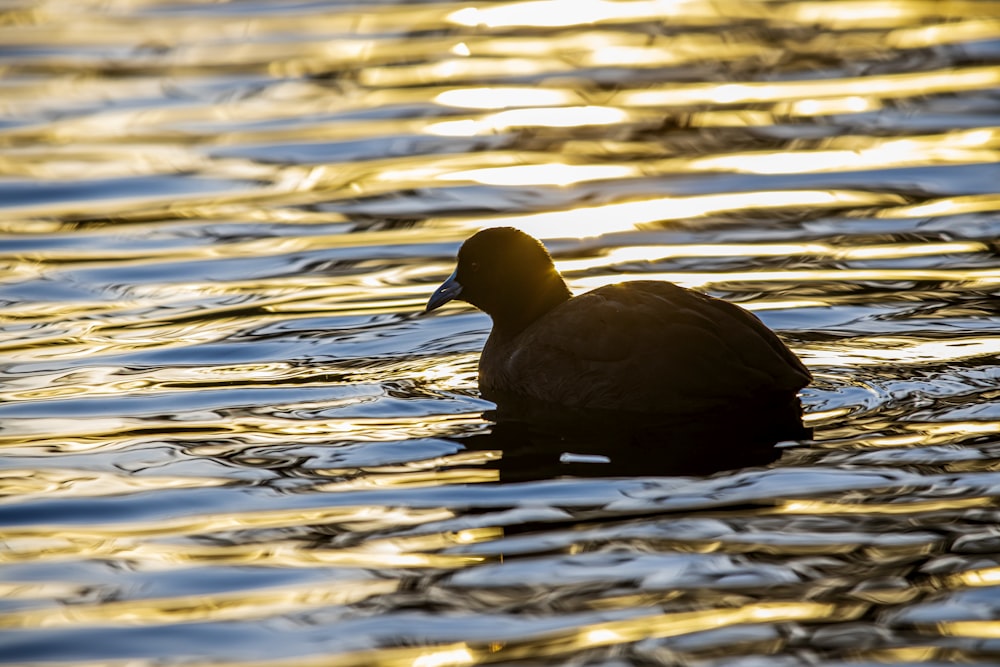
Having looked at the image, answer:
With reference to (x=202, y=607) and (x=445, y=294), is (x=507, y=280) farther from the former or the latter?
(x=202, y=607)

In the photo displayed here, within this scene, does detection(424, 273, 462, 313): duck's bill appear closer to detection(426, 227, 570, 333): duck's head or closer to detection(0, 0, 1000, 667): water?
detection(426, 227, 570, 333): duck's head

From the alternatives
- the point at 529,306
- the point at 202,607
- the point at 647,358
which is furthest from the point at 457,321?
the point at 202,607

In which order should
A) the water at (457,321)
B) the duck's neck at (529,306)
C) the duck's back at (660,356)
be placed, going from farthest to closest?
1. the duck's neck at (529,306)
2. the duck's back at (660,356)
3. the water at (457,321)

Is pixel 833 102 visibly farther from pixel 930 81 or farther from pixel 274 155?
pixel 274 155

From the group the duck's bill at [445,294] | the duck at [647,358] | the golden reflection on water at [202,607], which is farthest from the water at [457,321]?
the duck's bill at [445,294]

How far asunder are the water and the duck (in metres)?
0.26

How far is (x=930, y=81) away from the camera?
52.6ft

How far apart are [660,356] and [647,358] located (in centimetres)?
7

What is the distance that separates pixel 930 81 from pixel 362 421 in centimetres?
972

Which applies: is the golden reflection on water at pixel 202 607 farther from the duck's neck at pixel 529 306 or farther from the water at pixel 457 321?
the duck's neck at pixel 529 306

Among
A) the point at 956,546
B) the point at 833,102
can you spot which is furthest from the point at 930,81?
the point at 956,546

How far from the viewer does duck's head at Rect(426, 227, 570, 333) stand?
355 inches

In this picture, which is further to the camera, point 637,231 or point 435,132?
point 435,132

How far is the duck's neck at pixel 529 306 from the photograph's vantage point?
9.01 metres
